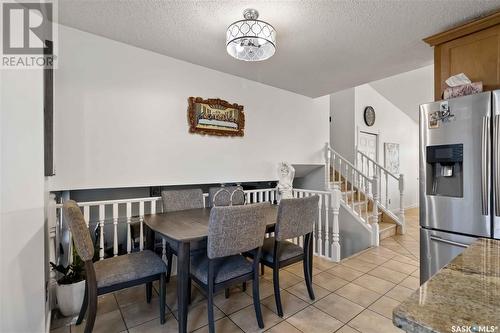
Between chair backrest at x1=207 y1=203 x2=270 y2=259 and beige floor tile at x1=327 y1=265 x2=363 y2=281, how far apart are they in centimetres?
140

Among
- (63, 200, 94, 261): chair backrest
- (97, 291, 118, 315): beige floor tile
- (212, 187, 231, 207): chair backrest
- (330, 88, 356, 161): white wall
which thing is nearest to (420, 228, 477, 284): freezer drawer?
(212, 187, 231, 207): chair backrest

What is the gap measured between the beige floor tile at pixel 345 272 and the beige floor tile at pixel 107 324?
2.08 meters

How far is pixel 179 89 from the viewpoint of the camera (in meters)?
2.84

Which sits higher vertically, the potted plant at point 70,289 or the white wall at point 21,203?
the white wall at point 21,203

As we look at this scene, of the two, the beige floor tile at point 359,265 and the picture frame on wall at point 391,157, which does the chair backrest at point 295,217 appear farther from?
the picture frame on wall at point 391,157

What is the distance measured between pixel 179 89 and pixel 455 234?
2.95 metres

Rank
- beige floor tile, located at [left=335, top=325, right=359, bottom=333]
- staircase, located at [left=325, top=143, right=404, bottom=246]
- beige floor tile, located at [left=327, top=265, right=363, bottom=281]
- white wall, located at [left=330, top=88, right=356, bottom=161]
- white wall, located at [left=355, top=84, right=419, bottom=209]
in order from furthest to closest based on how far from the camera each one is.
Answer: white wall, located at [left=355, top=84, right=419, bottom=209] < white wall, located at [left=330, top=88, right=356, bottom=161] < staircase, located at [left=325, top=143, right=404, bottom=246] < beige floor tile, located at [left=327, top=265, right=363, bottom=281] < beige floor tile, located at [left=335, top=325, right=359, bottom=333]

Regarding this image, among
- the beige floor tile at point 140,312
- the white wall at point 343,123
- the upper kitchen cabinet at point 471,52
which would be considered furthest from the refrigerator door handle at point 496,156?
the white wall at point 343,123

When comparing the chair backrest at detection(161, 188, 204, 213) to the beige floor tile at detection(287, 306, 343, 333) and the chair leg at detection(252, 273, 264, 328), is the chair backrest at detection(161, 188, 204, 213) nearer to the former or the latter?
the chair leg at detection(252, 273, 264, 328)

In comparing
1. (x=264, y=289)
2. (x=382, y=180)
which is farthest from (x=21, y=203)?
(x=382, y=180)

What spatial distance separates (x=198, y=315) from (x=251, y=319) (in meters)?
0.43

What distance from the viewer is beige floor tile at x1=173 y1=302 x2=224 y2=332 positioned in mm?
1831

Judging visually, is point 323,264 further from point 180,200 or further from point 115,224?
point 115,224

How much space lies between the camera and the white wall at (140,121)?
221 cm
